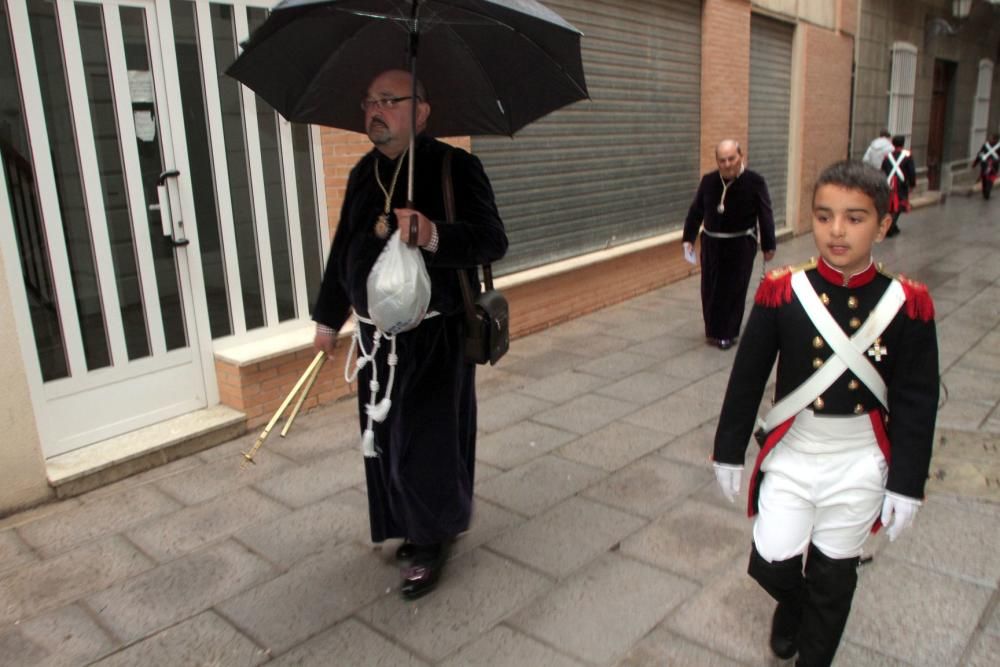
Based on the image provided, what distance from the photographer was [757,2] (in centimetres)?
1102

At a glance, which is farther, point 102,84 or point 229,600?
point 102,84

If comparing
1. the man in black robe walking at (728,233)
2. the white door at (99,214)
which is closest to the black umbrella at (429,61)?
the white door at (99,214)

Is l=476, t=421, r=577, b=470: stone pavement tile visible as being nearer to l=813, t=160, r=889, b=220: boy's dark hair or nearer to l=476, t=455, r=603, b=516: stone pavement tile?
l=476, t=455, r=603, b=516: stone pavement tile

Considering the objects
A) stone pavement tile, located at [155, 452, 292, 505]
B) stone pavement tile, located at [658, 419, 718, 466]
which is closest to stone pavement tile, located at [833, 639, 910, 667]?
stone pavement tile, located at [658, 419, 718, 466]

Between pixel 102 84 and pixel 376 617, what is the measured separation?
3068 millimetres

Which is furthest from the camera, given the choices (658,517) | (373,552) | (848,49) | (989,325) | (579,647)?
(848,49)

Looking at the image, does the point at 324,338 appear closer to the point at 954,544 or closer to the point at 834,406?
the point at 834,406

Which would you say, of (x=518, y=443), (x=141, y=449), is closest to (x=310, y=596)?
(x=141, y=449)

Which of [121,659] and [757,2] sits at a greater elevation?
[757,2]

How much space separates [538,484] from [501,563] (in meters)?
0.85

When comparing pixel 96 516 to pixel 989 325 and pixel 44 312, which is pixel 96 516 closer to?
pixel 44 312

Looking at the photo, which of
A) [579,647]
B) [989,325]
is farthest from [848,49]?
[579,647]

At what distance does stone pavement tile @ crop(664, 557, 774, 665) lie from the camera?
9.73ft

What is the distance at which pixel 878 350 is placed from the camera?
243 cm
